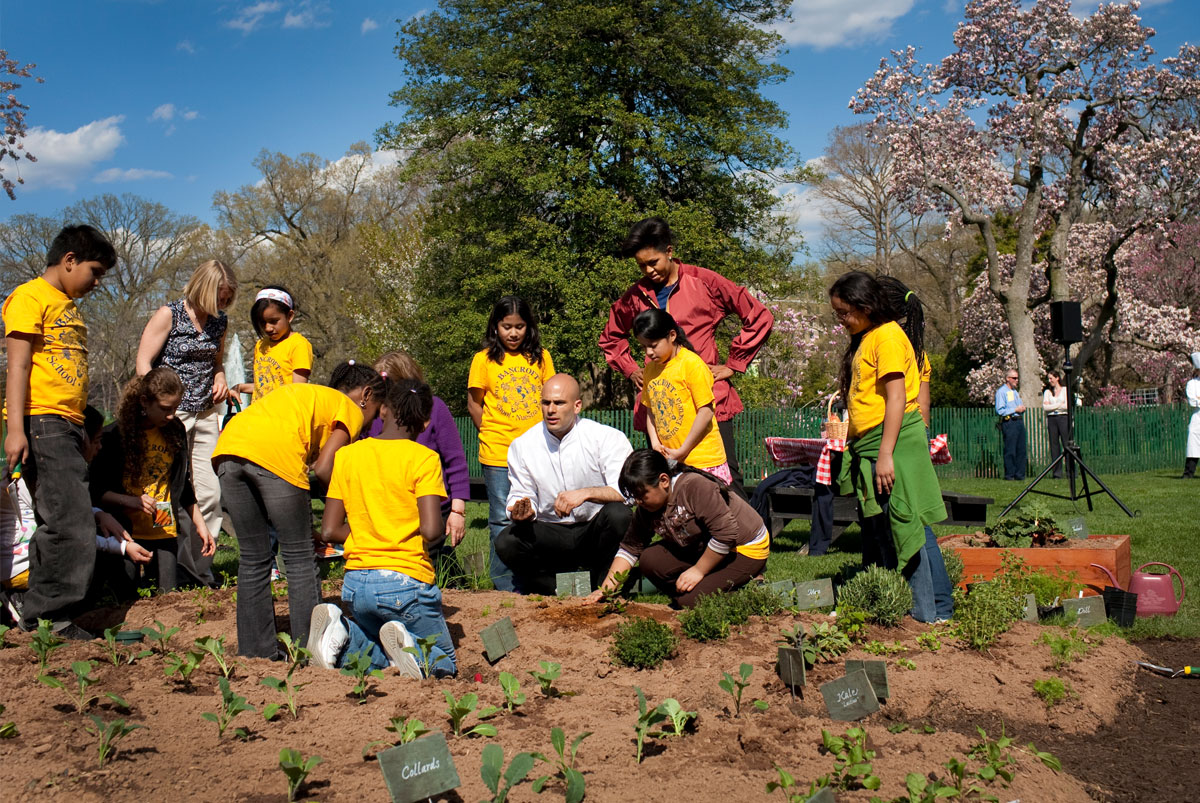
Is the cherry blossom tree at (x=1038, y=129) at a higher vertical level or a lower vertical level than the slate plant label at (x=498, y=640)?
higher

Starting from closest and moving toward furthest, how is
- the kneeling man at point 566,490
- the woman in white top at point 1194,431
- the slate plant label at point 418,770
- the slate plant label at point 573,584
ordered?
1. the slate plant label at point 418,770
2. the slate plant label at point 573,584
3. the kneeling man at point 566,490
4. the woman in white top at point 1194,431

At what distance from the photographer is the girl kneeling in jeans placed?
4.09 metres

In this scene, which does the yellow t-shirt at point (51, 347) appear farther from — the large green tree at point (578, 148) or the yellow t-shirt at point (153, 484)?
the large green tree at point (578, 148)

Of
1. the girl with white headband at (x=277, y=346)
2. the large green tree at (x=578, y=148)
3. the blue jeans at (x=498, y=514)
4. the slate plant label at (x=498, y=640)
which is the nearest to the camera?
the slate plant label at (x=498, y=640)

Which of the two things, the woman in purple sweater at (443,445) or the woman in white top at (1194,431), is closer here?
the woman in purple sweater at (443,445)

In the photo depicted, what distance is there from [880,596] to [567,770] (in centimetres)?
233

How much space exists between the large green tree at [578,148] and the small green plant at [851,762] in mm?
16866

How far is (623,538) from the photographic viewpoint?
17.8ft

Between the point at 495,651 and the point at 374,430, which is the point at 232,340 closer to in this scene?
the point at 374,430

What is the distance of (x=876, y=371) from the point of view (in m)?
4.62

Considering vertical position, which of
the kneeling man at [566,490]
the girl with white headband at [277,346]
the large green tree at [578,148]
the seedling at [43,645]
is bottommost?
the seedling at [43,645]

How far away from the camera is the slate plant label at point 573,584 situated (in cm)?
542

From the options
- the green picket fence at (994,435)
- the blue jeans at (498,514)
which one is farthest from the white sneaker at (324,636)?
the green picket fence at (994,435)

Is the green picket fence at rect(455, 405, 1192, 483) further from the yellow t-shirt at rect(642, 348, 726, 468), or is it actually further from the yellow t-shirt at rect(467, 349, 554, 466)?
the yellow t-shirt at rect(642, 348, 726, 468)
